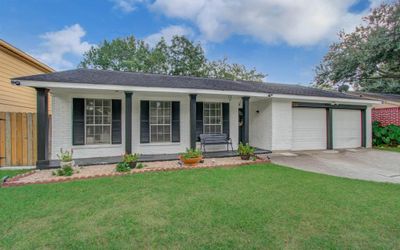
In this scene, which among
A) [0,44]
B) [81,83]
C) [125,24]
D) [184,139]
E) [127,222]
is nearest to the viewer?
[127,222]

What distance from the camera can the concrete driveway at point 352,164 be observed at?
581cm

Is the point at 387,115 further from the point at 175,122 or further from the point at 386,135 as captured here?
the point at 175,122

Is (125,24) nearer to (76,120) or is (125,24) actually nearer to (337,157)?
→ (76,120)

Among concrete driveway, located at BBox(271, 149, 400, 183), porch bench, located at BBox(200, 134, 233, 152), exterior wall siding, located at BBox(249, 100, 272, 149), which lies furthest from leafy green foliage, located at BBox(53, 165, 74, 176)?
exterior wall siding, located at BBox(249, 100, 272, 149)

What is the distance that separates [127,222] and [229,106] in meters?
7.31

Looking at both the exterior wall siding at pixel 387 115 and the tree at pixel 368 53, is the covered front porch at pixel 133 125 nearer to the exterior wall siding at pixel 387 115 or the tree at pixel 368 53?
the exterior wall siding at pixel 387 115

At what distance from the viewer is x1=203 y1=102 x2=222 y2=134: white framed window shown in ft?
30.5

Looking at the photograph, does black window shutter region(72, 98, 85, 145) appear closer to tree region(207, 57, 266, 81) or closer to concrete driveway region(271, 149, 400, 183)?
concrete driveway region(271, 149, 400, 183)

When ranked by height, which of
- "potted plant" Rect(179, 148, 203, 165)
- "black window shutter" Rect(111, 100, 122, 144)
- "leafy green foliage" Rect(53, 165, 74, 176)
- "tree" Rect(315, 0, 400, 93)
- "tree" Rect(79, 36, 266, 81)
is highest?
"tree" Rect(79, 36, 266, 81)

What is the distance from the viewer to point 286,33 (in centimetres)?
1525

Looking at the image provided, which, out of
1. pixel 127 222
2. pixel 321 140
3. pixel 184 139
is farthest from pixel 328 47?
pixel 127 222

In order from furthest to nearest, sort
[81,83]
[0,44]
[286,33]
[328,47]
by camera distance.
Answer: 1. [328,47]
2. [286,33]
3. [0,44]
4. [81,83]

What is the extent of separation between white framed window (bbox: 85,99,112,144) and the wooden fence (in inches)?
64.1

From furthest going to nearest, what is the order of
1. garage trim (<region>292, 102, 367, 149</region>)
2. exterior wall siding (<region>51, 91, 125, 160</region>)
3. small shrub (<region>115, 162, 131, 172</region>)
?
garage trim (<region>292, 102, 367, 149</region>)
exterior wall siding (<region>51, 91, 125, 160</region>)
small shrub (<region>115, 162, 131, 172</region>)
